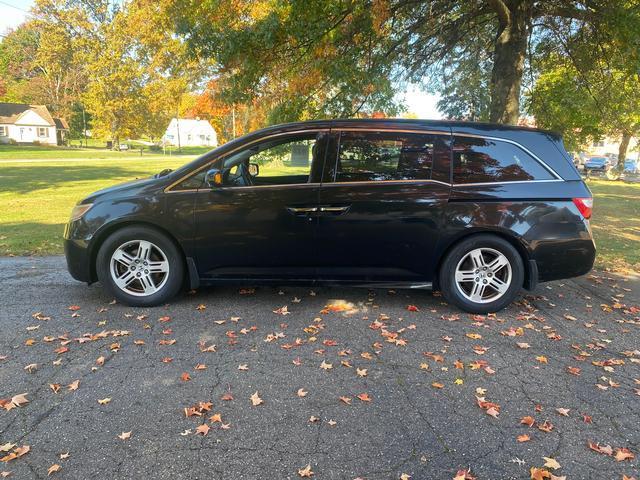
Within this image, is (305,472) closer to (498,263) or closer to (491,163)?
(498,263)

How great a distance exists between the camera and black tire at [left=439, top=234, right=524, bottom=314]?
4.69 metres

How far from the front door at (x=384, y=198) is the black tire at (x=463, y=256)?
213 millimetres

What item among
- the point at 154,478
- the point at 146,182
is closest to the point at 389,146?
the point at 146,182

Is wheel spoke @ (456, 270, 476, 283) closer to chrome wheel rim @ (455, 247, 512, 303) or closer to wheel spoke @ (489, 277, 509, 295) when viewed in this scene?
chrome wheel rim @ (455, 247, 512, 303)

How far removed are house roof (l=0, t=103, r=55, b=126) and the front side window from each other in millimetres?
77312

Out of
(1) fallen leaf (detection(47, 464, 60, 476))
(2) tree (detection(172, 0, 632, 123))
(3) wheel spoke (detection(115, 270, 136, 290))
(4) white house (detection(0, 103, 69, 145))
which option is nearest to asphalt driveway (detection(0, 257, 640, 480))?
(1) fallen leaf (detection(47, 464, 60, 476))

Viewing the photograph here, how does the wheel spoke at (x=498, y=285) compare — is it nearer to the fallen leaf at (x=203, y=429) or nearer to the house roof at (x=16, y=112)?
the fallen leaf at (x=203, y=429)

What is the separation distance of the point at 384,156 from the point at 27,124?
7819 centimetres

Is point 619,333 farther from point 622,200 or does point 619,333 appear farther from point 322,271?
point 622,200

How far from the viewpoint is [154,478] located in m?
2.43

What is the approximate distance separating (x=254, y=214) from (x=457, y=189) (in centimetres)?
197

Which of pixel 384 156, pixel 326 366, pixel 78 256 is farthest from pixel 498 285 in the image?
pixel 78 256

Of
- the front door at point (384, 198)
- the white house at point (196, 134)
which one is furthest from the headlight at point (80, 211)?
the white house at point (196, 134)

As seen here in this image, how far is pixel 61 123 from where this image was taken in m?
74.1
